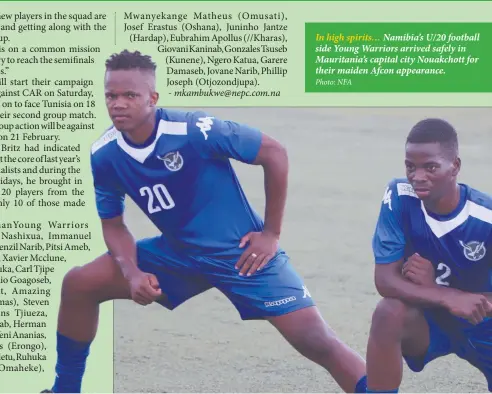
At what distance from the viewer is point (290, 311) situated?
14.7ft

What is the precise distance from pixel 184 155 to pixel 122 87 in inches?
14.8

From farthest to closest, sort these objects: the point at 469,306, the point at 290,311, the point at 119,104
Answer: the point at 290,311 < the point at 119,104 < the point at 469,306

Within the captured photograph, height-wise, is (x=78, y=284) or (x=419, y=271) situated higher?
(x=419, y=271)

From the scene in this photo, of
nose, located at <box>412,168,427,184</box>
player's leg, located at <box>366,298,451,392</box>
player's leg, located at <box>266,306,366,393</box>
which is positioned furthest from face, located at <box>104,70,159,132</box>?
player's leg, located at <box>366,298,451,392</box>

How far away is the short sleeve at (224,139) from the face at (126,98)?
0.22 m

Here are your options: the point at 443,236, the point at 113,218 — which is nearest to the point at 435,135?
the point at 443,236

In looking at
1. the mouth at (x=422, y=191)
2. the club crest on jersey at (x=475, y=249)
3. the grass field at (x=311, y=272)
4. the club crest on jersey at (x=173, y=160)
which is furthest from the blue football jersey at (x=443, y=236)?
the grass field at (x=311, y=272)

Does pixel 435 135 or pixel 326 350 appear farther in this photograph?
pixel 326 350

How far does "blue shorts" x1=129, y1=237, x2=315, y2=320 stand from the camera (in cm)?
450

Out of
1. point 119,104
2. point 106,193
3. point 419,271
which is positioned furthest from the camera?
point 106,193

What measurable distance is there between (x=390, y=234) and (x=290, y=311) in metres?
0.57

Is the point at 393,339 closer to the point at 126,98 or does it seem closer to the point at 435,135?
the point at 435,135

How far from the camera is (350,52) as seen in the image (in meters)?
5.28

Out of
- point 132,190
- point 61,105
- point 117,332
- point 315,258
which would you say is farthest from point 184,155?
point 315,258
